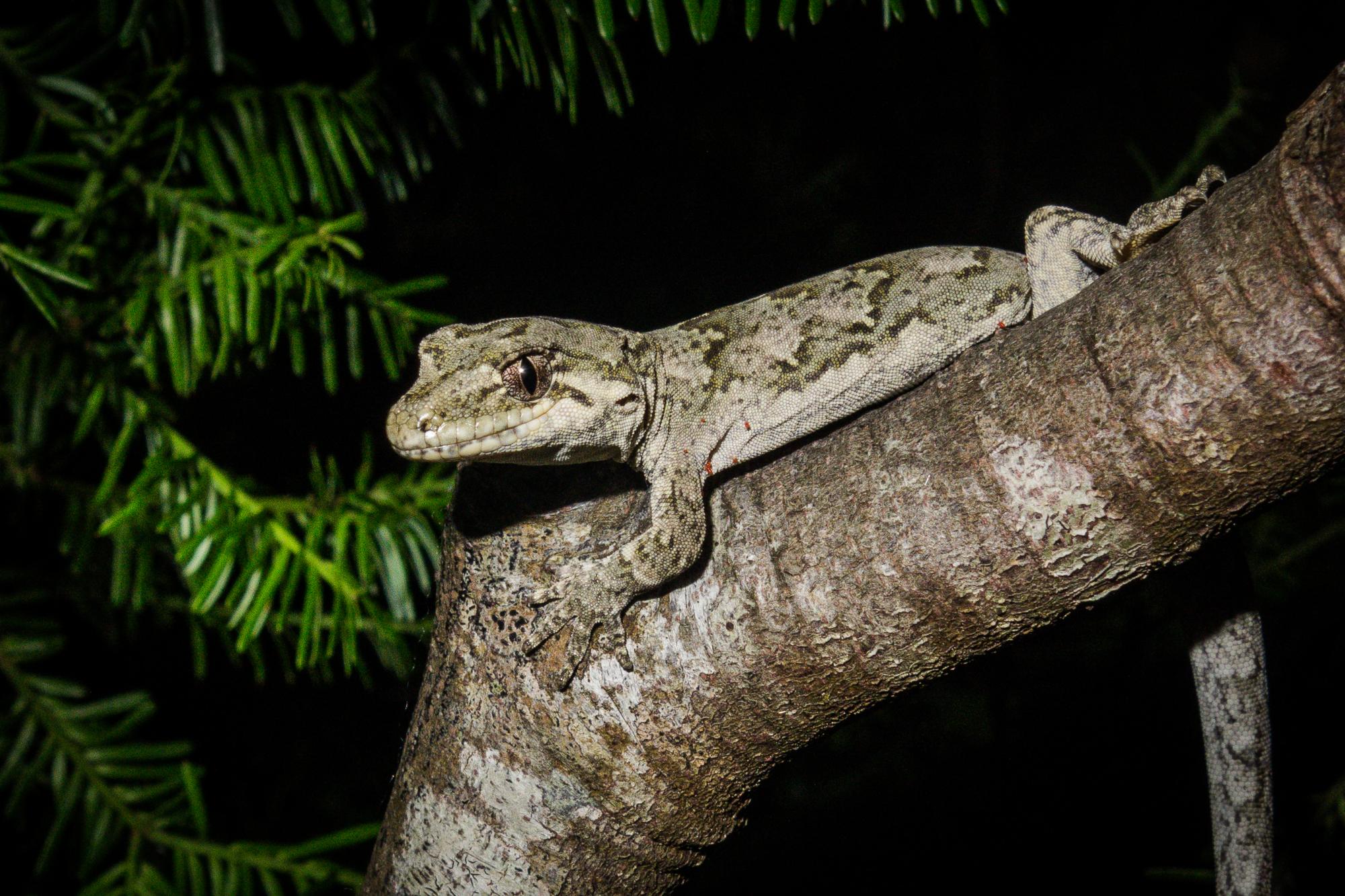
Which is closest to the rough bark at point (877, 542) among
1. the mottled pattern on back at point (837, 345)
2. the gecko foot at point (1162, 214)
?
the mottled pattern on back at point (837, 345)

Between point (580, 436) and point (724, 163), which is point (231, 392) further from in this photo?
point (724, 163)

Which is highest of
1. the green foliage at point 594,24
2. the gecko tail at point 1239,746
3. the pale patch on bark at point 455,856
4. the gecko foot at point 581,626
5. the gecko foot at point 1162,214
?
the green foliage at point 594,24

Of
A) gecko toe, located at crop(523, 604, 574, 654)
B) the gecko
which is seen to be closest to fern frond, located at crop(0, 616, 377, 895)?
gecko toe, located at crop(523, 604, 574, 654)

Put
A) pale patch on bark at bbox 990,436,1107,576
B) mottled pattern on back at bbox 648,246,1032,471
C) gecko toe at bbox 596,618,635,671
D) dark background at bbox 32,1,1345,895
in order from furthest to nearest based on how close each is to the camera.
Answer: dark background at bbox 32,1,1345,895
mottled pattern on back at bbox 648,246,1032,471
gecko toe at bbox 596,618,635,671
pale patch on bark at bbox 990,436,1107,576

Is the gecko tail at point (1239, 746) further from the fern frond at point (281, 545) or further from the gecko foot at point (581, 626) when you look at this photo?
the fern frond at point (281, 545)

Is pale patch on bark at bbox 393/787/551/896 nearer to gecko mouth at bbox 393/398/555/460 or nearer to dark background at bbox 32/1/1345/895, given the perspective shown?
gecko mouth at bbox 393/398/555/460
